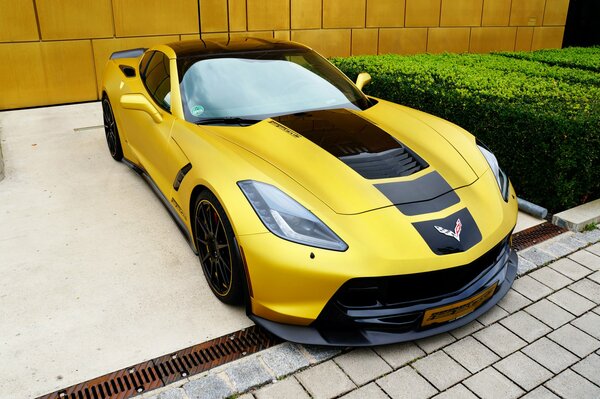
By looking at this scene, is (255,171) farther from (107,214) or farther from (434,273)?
(107,214)

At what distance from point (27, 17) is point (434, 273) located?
7391 mm

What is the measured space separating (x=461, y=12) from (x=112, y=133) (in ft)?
29.5

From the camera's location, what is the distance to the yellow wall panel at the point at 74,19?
7.80 m

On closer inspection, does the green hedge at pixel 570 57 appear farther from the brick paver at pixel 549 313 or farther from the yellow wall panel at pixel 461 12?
the brick paver at pixel 549 313

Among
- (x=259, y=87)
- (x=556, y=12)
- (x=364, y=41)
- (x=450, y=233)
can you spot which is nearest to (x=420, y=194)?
(x=450, y=233)

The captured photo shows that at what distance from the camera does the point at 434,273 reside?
108 inches

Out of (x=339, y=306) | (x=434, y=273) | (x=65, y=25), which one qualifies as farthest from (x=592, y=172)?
(x=65, y=25)

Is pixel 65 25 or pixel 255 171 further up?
pixel 65 25

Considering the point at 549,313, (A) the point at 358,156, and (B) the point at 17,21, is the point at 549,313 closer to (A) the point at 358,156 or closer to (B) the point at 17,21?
(A) the point at 358,156

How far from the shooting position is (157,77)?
4391mm

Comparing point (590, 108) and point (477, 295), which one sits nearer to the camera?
point (477, 295)

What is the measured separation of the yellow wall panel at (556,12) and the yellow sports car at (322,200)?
36.8 ft

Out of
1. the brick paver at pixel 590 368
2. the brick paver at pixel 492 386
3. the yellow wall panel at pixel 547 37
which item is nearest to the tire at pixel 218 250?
the brick paver at pixel 492 386

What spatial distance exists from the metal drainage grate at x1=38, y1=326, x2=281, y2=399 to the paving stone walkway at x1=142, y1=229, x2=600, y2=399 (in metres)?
0.07
